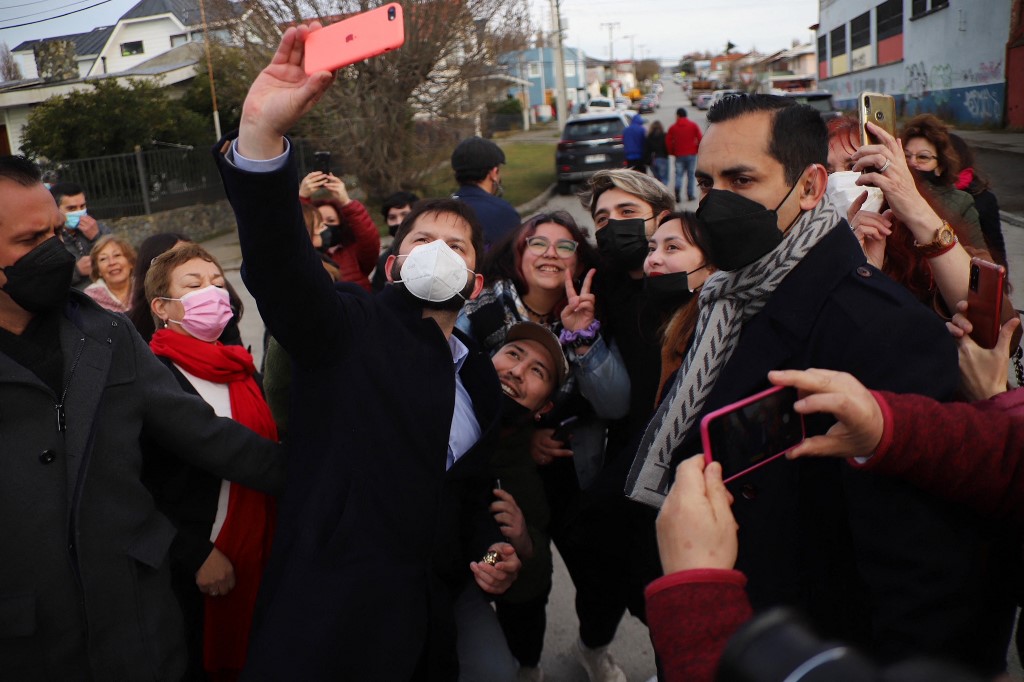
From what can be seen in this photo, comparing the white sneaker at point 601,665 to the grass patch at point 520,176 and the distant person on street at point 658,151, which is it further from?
the distant person on street at point 658,151

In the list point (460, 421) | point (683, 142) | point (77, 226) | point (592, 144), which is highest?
point (592, 144)

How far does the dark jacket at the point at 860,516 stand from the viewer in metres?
1.44

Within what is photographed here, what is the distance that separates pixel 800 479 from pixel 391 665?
1064mm

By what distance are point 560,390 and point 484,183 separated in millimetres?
2927

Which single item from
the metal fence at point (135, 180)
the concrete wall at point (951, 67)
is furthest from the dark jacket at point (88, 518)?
the metal fence at point (135, 180)

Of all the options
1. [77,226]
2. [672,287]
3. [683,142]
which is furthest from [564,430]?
[683,142]

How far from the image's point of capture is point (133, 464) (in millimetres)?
2072

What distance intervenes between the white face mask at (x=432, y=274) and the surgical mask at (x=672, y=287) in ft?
2.75

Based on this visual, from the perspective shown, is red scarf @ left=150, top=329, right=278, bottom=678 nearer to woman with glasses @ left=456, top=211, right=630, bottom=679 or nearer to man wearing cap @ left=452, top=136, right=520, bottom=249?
woman with glasses @ left=456, top=211, right=630, bottom=679

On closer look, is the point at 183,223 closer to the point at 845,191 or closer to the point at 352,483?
the point at 845,191

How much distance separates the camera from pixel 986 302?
2.05 meters

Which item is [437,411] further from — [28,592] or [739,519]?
[28,592]

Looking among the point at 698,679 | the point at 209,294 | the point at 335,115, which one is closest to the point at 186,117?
the point at 335,115

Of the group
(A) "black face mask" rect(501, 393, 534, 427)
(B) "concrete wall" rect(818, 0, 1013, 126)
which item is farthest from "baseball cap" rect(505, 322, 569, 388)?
(B) "concrete wall" rect(818, 0, 1013, 126)
